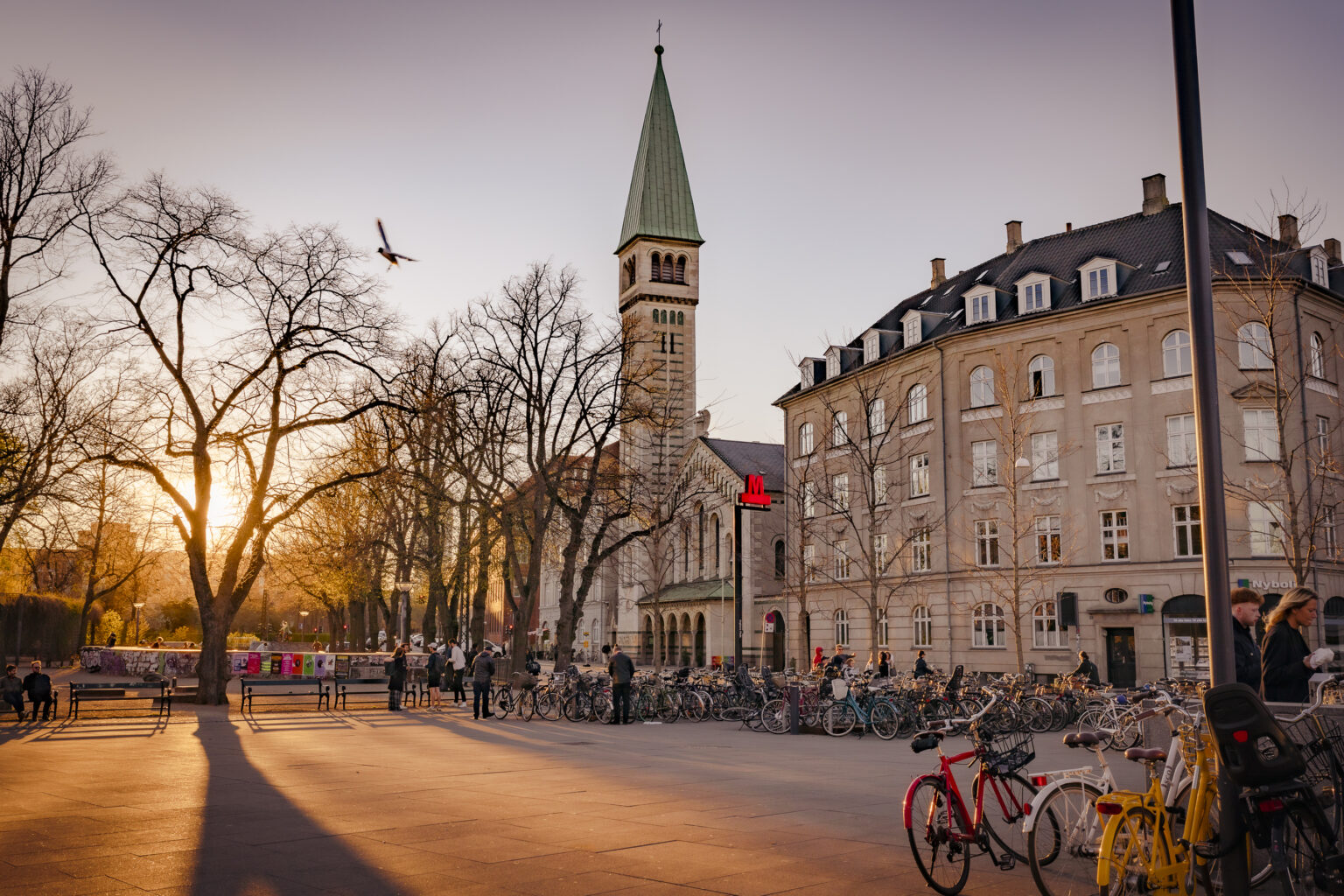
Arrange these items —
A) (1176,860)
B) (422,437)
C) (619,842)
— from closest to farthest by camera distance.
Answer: (1176,860) → (619,842) → (422,437)

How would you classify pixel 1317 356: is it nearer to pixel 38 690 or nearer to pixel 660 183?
pixel 38 690

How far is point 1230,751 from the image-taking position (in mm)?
5898

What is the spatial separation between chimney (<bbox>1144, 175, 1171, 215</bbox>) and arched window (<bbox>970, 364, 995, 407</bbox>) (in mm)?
8470

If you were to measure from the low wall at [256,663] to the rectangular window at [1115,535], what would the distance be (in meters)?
23.9

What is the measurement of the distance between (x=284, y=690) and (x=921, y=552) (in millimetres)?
24886

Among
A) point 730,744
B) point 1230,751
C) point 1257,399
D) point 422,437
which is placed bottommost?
point 730,744

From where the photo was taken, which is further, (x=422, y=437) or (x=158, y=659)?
(x=158, y=659)

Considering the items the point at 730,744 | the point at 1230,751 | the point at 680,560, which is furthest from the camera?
the point at 680,560

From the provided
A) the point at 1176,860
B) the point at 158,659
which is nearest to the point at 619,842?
the point at 1176,860

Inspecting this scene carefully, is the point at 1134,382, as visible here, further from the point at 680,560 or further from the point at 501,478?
the point at 680,560

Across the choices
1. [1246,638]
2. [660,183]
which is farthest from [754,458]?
[1246,638]

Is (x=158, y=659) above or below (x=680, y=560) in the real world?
below

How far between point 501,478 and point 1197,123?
29288 millimetres

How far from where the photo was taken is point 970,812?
8359 mm
